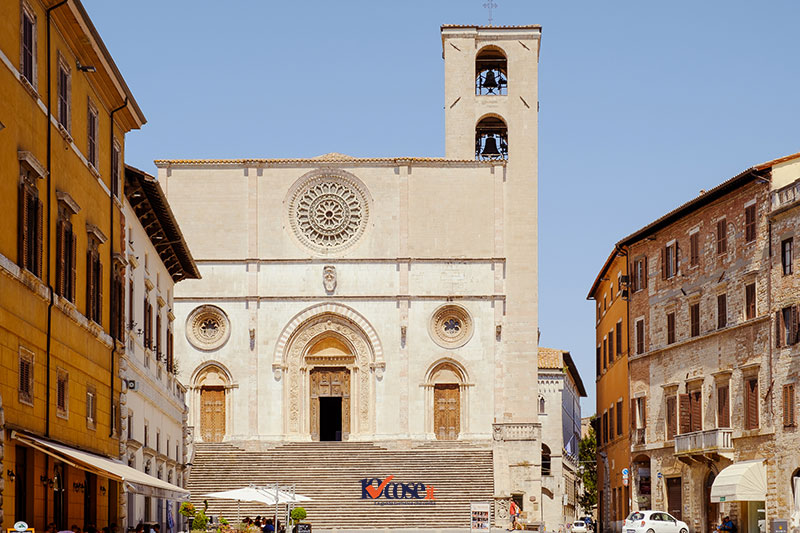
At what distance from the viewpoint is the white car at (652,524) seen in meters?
38.6

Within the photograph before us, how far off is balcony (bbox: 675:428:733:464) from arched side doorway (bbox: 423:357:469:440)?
48.2 ft

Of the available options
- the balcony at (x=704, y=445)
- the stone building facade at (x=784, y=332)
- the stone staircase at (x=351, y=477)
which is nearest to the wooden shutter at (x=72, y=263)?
the stone building facade at (x=784, y=332)

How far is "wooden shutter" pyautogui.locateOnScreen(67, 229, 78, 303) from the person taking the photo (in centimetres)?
2245

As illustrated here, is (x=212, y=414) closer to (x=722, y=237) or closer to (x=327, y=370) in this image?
(x=327, y=370)

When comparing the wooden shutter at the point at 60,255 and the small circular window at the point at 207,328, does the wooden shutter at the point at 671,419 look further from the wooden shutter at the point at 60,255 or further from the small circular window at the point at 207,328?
the wooden shutter at the point at 60,255

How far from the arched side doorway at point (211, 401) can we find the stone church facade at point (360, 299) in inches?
2.3

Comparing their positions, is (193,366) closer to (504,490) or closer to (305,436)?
(305,436)

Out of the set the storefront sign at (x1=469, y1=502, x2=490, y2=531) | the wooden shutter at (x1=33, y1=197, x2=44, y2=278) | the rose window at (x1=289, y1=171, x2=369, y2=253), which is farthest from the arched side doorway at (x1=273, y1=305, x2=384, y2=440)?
the wooden shutter at (x1=33, y1=197, x2=44, y2=278)

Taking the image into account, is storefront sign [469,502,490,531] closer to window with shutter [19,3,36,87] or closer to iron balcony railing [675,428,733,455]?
iron balcony railing [675,428,733,455]

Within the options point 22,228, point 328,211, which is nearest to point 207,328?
point 328,211

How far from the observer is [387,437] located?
182ft

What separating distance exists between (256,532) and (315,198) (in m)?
26.4

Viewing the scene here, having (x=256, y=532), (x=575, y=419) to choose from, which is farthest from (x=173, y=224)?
(x=575, y=419)

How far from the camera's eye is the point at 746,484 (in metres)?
37.1
